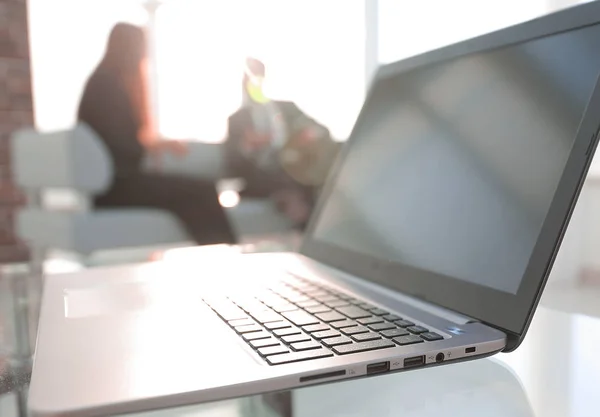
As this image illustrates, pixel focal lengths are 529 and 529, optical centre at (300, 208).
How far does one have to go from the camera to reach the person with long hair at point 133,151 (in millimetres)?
1776

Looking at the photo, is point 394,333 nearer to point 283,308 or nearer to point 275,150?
point 283,308

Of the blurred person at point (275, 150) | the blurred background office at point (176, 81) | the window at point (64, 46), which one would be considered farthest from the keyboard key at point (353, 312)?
the window at point (64, 46)

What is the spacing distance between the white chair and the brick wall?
15 centimetres

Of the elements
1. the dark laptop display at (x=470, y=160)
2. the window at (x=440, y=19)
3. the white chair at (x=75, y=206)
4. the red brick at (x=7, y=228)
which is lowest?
the red brick at (x=7, y=228)

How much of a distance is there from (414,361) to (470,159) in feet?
0.75

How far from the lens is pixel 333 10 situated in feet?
5.59

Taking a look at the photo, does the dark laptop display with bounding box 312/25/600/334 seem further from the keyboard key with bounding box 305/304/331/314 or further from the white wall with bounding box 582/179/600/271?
the white wall with bounding box 582/179/600/271

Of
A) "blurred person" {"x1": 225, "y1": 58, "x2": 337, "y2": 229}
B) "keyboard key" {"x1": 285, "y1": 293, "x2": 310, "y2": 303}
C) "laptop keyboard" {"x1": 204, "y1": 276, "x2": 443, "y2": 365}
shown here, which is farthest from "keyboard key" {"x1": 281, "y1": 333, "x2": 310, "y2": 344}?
"blurred person" {"x1": 225, "y1": 58, "x2": 337, "y2": 229}

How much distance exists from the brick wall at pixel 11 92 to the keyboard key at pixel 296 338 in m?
1.97

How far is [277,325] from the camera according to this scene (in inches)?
15.9

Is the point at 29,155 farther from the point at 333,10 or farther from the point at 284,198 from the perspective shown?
the point at 333,10

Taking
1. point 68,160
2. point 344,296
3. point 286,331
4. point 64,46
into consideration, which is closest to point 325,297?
point 344,296

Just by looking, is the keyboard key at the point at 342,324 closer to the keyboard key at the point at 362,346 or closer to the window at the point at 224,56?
the keyboard key at the point at 362,346

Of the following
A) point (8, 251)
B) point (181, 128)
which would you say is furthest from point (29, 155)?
point (181, 128)
